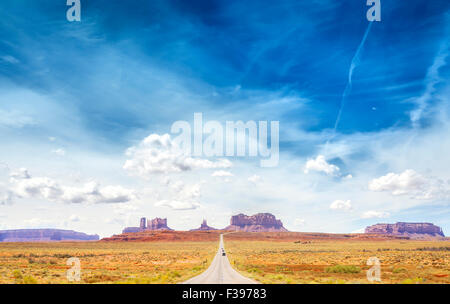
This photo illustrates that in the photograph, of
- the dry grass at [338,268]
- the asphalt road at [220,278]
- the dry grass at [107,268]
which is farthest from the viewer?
the dry grass at [338,268]

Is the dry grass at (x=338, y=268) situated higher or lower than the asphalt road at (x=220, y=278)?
lower

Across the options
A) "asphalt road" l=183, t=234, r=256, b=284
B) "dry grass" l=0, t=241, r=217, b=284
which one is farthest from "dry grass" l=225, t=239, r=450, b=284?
"dry grass" l=0, t=241, r=217, b=284

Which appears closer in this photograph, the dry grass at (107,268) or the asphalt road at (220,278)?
the asphalt road at (220,278)

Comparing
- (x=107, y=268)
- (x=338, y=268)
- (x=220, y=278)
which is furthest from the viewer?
(x=107, y=268)

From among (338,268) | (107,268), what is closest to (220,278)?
(338,268)

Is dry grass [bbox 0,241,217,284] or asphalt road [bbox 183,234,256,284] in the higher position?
asphalt road [bbox 183,234,256,284]

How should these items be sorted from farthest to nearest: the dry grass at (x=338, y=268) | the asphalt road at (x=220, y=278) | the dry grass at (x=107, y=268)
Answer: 1. the dry grass at (x=338, y=268)
2. the dry grass at (x=107, y=268)
3. the asphalt road at (x=220, y=278)

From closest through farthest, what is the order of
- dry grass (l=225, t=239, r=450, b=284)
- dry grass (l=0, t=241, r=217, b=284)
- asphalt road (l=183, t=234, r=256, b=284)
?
asphalt road (l=183, t=234, r=256, b=284), dry grass (l=0, t=241, r=217, b=284), dry grass (l=225, t=239, r=450, b=284)

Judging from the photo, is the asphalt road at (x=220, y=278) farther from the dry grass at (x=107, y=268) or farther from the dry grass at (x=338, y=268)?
the dry grass at (x=338, y=268)

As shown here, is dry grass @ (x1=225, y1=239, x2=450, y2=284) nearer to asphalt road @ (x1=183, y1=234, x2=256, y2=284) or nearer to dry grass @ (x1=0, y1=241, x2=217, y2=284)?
asphalt road @ (x1=183, y1=234, x2=256, y2=284)

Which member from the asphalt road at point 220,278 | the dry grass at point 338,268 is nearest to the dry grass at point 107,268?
the asphalt road at point 220,278

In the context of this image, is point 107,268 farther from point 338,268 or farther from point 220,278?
point 338,268
